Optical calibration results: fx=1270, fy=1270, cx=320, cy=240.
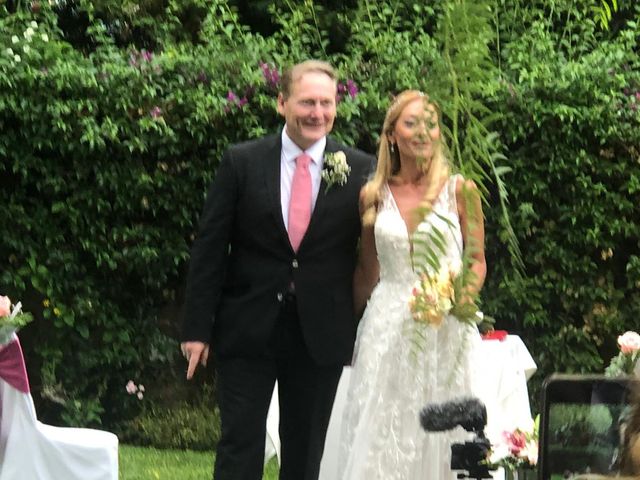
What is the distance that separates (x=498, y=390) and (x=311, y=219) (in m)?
1.64

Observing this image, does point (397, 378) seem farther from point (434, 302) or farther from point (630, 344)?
point (630, 344)

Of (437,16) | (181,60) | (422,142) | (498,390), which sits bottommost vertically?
(498,390)

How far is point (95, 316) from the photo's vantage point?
24.7 ft

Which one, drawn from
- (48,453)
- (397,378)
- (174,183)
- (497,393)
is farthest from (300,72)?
(174,183)

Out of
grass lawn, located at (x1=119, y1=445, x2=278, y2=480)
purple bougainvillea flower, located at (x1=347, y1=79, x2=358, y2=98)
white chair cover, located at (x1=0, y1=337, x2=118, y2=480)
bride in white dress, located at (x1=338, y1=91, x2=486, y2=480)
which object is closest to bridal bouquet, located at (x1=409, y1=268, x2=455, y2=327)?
bride in white dress, located at (x1=338, y1=91, x2=486, y2=480)

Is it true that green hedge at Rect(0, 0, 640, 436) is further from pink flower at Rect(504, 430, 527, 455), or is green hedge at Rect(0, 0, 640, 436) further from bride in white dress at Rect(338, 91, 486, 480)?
pink flower at Rect(504, 430, 527, 455)

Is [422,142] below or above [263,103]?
below

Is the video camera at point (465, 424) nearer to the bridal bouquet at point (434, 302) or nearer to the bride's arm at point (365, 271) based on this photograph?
the bridal bouquet at point (434, 302)

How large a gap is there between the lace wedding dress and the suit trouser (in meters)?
0.46

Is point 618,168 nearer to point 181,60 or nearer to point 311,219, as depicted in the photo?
point 181,60

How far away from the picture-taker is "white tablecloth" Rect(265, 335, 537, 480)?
5.20 m

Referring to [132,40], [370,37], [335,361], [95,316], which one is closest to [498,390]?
[335,361]

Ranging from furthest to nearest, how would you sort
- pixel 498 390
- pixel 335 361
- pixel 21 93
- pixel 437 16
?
pixel 21 93
pixel 498 390
pixel 335 361
pixel 437 16

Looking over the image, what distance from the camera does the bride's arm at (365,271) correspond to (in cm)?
459
